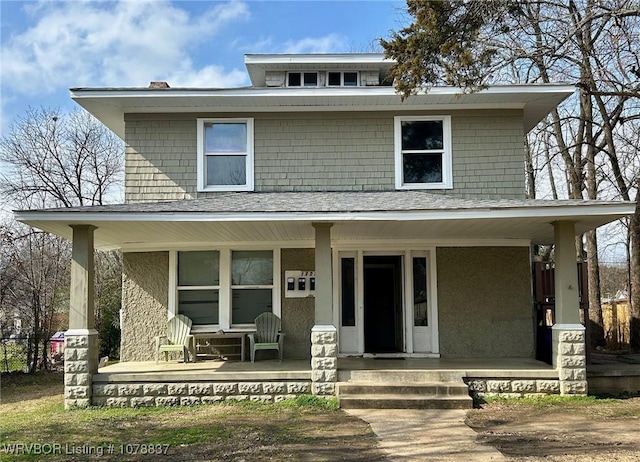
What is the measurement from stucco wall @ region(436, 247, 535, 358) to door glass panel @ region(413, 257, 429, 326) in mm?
284

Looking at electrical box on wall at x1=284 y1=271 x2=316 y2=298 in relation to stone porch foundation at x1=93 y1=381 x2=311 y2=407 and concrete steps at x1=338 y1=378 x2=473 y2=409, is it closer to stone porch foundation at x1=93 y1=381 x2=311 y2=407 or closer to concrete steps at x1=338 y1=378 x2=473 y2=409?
stone porch foundation at x1=93 y1=381 x2=311 y2=407

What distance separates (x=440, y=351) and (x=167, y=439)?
5.57m

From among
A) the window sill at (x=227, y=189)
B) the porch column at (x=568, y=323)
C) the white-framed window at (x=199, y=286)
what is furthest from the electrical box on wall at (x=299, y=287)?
the porch column at (x=568, y=323)

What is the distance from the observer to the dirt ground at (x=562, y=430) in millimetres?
5828

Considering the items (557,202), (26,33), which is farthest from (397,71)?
(26,33)

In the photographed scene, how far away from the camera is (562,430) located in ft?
22.3

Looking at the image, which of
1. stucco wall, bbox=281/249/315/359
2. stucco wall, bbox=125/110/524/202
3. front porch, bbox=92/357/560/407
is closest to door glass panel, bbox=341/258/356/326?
stucco wall, bbox=281/249/315/359

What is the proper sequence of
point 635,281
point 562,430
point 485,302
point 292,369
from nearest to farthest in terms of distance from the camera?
point 562,430, point 292,369, point 485,302, point 635,281

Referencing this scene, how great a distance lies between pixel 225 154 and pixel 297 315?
10.9 feet

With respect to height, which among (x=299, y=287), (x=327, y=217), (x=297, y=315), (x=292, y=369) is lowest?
(x=292, y=369)

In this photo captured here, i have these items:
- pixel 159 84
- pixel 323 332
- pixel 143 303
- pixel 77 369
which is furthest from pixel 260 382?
pixel 159 84

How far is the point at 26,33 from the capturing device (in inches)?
522

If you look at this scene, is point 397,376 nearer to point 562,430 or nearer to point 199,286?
point 562,430

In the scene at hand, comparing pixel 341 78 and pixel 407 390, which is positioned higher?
pixel 341 78
